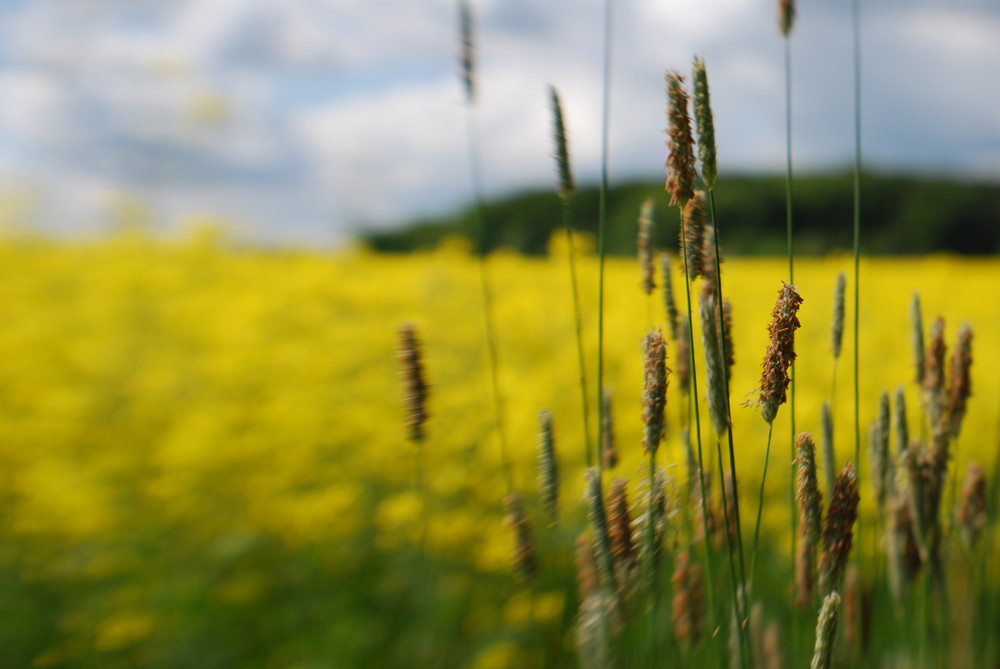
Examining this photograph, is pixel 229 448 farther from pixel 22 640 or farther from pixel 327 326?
pixel 327 326

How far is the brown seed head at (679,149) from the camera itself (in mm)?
693

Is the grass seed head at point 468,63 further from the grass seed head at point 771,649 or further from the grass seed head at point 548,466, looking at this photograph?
the grass seed head at point 771,649

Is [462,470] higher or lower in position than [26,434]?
lower

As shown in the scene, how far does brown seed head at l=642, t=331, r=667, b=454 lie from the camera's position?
0.78 metres

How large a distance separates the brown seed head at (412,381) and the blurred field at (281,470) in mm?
311

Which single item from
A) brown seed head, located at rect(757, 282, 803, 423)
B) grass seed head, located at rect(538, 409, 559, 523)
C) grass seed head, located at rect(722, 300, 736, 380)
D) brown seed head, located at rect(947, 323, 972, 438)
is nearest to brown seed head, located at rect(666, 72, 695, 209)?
brown seed head, located at rect(757, 282, 803, 423)

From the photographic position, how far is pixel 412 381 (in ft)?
3.29

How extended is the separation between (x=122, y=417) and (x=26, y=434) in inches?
11.9

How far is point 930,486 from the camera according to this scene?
110 centimetres

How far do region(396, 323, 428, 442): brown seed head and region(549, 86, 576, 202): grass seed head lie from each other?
252mm

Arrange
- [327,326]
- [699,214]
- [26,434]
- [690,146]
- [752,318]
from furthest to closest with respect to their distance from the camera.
Answer: [752,318] < [327,326] < [26,434] < [699,214] < [690,146]

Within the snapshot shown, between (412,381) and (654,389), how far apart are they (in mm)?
336

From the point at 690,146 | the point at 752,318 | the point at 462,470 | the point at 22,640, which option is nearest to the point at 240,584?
the point at 22,640

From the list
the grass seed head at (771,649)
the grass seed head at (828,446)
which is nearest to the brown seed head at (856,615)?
the grass seed head at (771,649)
